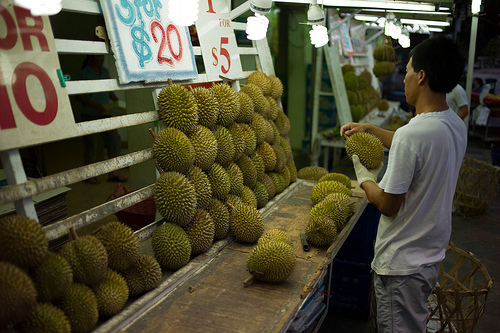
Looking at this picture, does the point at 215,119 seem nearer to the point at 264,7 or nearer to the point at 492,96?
the point at 264,7

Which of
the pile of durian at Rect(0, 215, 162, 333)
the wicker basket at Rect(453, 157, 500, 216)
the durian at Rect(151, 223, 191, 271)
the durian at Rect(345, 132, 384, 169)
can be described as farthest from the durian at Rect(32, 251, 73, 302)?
the wicker basket at Rect(453, 157, 500, 216)

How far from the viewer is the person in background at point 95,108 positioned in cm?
491

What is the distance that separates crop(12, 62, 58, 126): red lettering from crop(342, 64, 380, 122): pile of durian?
515 cm

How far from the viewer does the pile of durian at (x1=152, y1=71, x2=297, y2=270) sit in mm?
2184

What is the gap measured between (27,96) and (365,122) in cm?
583

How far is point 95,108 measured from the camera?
5594 millimetres

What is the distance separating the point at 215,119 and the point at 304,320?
4.25 ft

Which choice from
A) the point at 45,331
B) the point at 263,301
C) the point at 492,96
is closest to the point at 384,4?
the point at 263,301

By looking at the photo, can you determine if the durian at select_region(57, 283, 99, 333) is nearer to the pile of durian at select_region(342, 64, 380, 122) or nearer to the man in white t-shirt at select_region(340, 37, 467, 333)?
the man in white t-shirt at select_region(340, 37, 467, 333)

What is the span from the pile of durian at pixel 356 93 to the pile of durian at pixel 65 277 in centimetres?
500

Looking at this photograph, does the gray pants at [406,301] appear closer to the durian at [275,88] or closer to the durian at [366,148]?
the durian at [366,148]

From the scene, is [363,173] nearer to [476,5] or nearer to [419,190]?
[419,190]

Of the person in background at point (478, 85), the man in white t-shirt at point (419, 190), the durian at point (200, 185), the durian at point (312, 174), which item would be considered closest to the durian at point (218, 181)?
the durian at point (200, 185)

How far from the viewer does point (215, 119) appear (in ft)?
8.51
